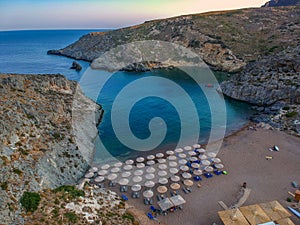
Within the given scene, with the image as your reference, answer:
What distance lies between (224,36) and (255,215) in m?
104

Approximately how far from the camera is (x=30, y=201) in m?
20.2

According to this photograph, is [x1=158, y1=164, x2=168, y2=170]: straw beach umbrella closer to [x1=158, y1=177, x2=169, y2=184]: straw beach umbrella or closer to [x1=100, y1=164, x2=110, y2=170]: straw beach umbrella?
[x1=158, y1=177, x2=169, y2=184]: straw beach umbrella

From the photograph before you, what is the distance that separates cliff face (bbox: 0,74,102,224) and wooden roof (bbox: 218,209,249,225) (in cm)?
1862

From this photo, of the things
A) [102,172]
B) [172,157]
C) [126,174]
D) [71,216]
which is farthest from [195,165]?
[71,216]

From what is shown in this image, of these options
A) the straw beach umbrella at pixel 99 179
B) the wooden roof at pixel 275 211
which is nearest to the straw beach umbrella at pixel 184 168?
the wooden roof at pixel 275 211

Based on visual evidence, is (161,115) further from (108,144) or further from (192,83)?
(192,83)

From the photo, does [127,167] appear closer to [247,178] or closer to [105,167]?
[105,167]

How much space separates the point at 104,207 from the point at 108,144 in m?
17.7

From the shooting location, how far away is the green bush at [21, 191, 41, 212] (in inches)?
776

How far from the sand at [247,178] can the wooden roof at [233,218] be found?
6.07 feet

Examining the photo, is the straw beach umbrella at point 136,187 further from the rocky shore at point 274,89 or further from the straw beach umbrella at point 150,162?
the rocky shore at point 274,89

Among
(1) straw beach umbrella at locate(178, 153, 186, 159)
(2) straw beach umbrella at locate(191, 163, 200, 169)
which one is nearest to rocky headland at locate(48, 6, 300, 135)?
(2) straw beach umbrella at locate(191, 163, 200, 169)

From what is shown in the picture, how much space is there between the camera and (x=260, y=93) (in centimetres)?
5753

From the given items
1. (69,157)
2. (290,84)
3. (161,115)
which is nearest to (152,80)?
(161,115)
